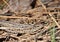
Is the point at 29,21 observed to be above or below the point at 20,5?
below

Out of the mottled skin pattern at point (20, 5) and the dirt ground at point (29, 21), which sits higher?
the mottled skin pattern at point (20, 5)

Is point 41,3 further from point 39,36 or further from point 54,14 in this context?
point 39,36

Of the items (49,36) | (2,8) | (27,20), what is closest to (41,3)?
(27,20)

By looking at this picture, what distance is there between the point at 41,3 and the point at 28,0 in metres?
0.16

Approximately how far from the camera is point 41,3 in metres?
2.12

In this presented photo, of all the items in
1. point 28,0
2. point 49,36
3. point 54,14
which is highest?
point 28,0

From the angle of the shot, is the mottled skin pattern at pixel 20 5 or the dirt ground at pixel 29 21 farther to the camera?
the mottled skin pattern at pixel 20 5

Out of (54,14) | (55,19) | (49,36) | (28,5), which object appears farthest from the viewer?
(28,5)

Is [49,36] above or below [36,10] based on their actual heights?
below

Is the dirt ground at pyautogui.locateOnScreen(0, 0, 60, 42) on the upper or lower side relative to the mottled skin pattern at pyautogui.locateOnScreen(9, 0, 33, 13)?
lower

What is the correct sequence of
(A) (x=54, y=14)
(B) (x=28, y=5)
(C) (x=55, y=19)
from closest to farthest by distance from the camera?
1. (C) (x=55, y=19)
2. (A) (x=54, y=14)
3. (B) (x=28, y=5)

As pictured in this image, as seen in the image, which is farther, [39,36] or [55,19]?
[55,19]

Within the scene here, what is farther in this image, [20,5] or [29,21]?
[20,5]

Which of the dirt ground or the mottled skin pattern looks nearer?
the dirt ground
